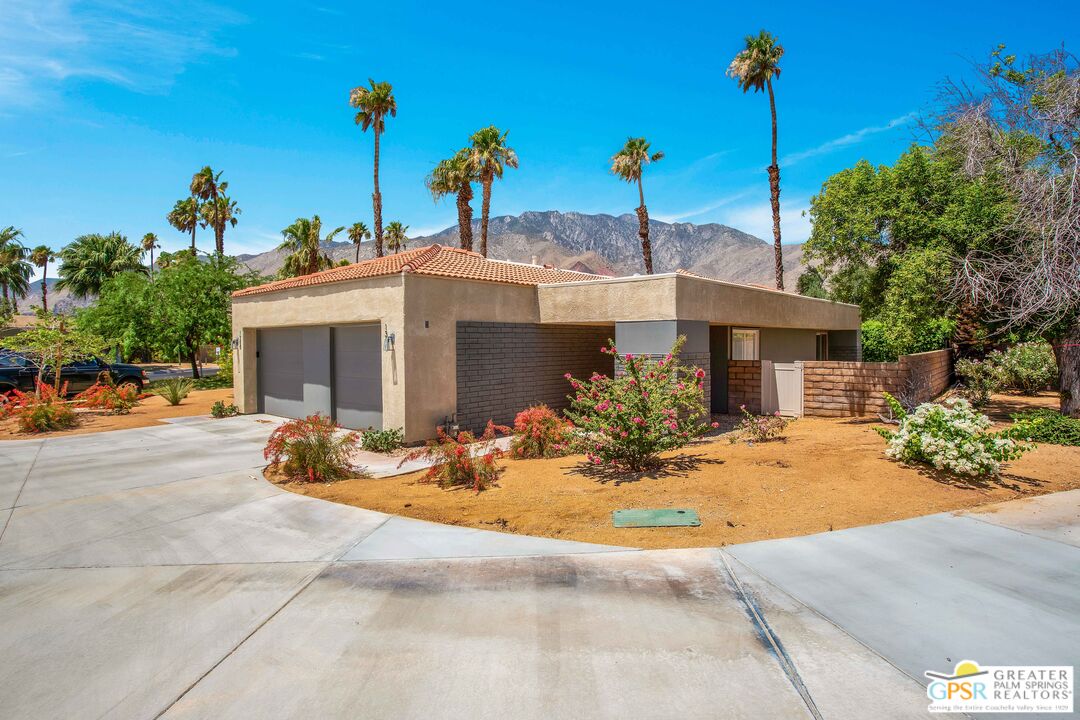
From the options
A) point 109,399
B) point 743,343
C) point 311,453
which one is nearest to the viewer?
point 311,453

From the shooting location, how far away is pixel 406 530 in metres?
6.58

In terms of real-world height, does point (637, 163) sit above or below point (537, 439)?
above

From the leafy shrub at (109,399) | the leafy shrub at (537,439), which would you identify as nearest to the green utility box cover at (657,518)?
the leafy shrub at (537,439)

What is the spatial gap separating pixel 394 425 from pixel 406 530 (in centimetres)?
591

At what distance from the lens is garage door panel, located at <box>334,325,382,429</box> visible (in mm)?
13680

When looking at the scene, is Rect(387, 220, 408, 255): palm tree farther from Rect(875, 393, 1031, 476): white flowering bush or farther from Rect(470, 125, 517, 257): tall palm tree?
Rect(875, 393, 1031, 476): white flowering bush

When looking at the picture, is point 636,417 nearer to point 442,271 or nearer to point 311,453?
point 311,453

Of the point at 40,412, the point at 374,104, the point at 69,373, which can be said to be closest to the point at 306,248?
the point at 374,104

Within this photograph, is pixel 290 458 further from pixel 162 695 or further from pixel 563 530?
pixel 162 695

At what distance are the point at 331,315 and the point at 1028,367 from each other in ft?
72.5

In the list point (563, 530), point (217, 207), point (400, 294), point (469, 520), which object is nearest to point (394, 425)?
point (400, 294)

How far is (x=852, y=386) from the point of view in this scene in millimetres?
14344

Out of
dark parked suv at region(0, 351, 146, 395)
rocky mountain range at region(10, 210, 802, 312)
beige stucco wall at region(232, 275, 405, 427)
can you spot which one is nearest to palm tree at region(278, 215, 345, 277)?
dark parked suv at region(0, 351, 146, 395)

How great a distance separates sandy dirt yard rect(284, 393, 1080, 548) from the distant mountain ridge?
124785 millimetres
